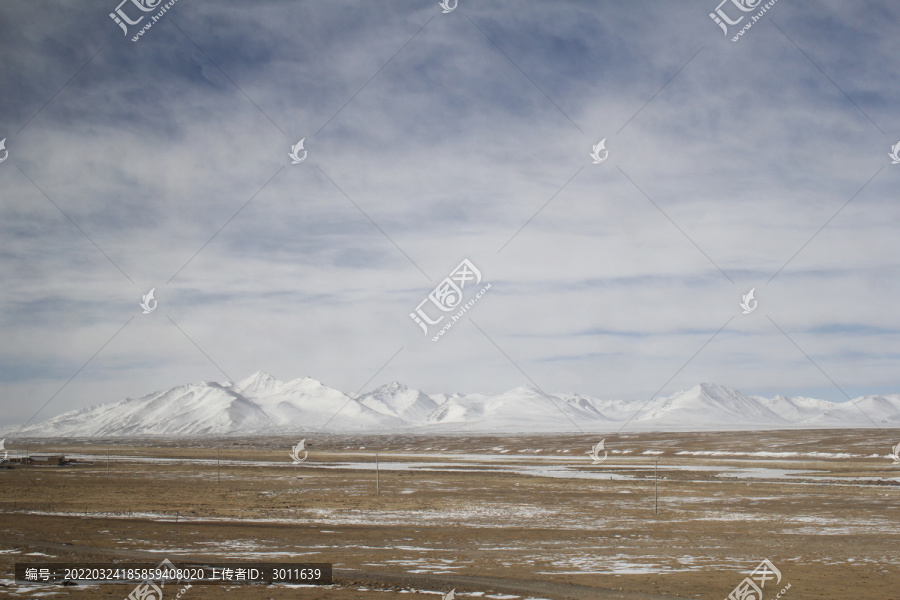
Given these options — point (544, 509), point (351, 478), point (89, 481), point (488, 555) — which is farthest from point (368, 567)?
point (89, 481)

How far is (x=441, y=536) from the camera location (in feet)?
95.1

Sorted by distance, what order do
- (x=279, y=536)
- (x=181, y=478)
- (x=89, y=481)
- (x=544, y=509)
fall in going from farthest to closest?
(x=181, y=478) → (x=89, y=481) → (x=544, y=509) → (x=279, y=536)

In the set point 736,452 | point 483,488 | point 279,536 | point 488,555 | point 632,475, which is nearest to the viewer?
point 488,555

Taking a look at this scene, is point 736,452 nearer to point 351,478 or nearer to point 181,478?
point 351,478

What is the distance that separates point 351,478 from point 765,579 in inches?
1913
